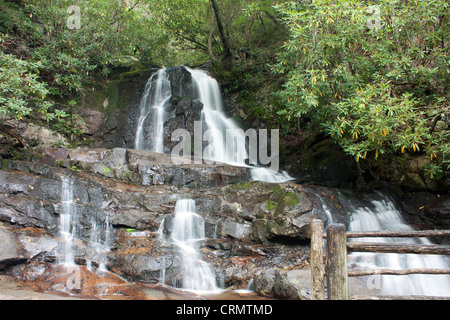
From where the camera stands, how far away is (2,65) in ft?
28.4

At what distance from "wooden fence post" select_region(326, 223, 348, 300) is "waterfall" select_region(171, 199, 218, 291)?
11.5 ft

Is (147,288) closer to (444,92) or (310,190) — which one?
(310,190)

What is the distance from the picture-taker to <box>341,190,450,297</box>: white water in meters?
6.54

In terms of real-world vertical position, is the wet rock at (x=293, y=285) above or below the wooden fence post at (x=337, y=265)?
below

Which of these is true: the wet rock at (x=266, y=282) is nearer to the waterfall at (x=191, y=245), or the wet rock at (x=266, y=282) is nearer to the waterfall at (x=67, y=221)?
the waterfall at (x=191, y=245)

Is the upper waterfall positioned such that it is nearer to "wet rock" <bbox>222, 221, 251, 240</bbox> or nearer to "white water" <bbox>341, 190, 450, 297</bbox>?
"white water" <bbox>341, 190, 450, 297</bbox>

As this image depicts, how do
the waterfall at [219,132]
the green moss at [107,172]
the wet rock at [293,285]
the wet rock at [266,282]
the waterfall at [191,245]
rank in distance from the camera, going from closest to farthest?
the wet rock at [293,285]
the wet rock at [266,282]
the waterfall at [191,245]
the green moss at [107,172]
the waterfall at [219,132]

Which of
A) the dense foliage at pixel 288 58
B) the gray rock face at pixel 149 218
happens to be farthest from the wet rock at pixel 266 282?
the dense foliage at pixel 288 58

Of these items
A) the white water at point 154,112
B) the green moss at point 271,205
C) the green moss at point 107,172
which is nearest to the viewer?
the green moss at point 271,205

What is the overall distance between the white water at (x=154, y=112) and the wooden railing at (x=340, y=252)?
31.7ft

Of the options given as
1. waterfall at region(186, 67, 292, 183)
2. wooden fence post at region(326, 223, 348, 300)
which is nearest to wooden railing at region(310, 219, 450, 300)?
wooden fence post at region(326, 223, 348, 300)

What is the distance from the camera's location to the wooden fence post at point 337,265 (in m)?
3.89

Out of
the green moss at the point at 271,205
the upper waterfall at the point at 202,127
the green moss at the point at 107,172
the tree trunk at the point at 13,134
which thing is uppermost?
the upper waterfall at the point at 202,127

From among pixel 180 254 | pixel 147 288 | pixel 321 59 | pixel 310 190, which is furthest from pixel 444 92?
pixel 147 288
